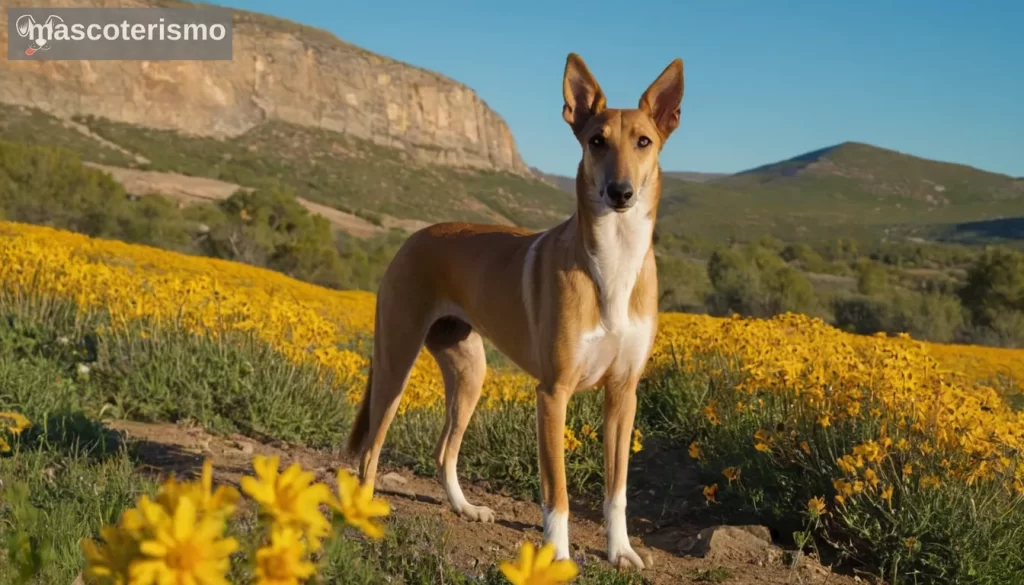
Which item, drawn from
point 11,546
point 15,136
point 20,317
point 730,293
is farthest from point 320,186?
point 11,546

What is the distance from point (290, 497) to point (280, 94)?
10823 centimetres

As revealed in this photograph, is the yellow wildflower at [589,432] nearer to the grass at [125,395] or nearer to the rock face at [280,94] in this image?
the grass at [125,395]

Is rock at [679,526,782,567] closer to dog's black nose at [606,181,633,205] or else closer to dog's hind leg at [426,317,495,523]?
dog's hind leg at [426,317,495,523]

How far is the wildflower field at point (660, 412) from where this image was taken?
4.05 m

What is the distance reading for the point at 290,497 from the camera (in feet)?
4.21

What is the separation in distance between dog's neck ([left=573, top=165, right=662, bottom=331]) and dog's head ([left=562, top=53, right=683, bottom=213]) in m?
0.02

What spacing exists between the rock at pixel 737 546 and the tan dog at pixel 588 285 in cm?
59

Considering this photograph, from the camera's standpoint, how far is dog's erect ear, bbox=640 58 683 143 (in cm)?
391

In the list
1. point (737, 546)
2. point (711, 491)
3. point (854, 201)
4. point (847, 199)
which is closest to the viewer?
point (737, 546)

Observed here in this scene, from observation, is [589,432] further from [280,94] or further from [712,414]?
[280,94]

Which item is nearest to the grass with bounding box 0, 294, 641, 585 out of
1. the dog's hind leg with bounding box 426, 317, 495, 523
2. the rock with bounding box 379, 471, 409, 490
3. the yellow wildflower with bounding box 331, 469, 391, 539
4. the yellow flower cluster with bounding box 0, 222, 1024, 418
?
the yellow flower cluster with bounding box 0, 222, 1024, 418

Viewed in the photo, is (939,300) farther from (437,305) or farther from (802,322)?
(437,305)

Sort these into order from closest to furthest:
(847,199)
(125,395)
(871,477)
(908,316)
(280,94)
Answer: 1. (871,477)
2. (125,395)
3. (908,316)
4. (280,94)
5. (847,199)

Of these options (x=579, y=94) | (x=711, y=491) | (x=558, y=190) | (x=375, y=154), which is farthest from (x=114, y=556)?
(x=558, y=190)
